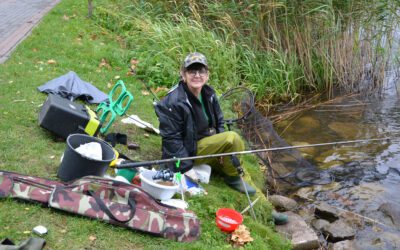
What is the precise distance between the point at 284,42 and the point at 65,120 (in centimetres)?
558

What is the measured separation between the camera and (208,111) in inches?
191

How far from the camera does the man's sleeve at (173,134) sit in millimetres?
4438

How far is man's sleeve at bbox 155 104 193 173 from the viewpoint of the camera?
4.44 metres

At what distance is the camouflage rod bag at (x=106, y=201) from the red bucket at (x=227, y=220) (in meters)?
0.35

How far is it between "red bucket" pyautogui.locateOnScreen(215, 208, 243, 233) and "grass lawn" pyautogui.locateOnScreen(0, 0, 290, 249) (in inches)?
2.3

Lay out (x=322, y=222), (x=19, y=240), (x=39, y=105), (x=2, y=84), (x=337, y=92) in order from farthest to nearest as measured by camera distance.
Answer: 1. (x=337, y=92)
2. (x=2, y=84)
3. (x=39, y=105)
4. (x=322, y=222)
5. (x=19, y=240)

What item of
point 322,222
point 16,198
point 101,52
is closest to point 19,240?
point 16,198

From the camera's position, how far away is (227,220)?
3.85m

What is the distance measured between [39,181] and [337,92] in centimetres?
717

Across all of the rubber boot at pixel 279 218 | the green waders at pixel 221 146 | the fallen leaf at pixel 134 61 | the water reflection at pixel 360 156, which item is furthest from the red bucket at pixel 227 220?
the fallen leaf at pixel 134 61

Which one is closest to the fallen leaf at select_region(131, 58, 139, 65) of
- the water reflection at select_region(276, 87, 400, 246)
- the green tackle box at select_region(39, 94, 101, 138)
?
the water reflection at select_region(276, 87, 400, 246)

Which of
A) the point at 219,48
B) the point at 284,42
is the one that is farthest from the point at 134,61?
the point at 284,42

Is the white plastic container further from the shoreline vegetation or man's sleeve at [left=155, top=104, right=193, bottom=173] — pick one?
the shoreline vegetation

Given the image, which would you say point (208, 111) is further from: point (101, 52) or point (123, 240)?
point (101, 52)
